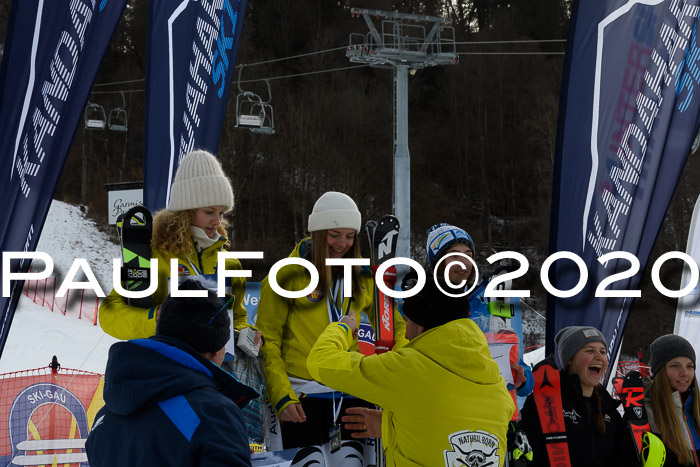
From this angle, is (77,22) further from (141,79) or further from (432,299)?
(141,79)

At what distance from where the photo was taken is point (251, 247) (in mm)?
31438

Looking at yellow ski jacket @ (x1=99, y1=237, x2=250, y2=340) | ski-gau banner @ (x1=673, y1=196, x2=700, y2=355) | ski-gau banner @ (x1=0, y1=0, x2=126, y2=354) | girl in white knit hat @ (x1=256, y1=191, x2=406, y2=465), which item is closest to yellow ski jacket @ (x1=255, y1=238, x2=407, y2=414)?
girl in white knit hat @ (x1=256, y1=191, x2=406, y2=465)

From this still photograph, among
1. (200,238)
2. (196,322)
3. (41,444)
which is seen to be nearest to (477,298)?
(200,238)

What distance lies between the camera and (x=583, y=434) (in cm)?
402

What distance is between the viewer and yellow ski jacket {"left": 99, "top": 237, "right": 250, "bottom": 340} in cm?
329

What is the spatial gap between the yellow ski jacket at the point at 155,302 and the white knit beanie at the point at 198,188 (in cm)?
21

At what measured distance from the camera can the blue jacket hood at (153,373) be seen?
204cm

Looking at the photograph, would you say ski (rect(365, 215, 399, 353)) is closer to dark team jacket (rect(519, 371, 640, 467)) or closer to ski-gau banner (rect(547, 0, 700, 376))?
dark team jacket (rect(519, 371, 640, 467))

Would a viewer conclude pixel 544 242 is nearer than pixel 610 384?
No

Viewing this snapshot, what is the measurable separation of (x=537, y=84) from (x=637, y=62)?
103 ft

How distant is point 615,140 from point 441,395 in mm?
2823

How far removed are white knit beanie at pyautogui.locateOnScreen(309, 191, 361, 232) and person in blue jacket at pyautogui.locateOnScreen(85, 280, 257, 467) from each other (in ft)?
5.41

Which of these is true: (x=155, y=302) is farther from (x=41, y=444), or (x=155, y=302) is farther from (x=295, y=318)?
(x=41, y=444)

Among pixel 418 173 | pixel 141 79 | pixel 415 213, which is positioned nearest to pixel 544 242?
pixel 415 213
